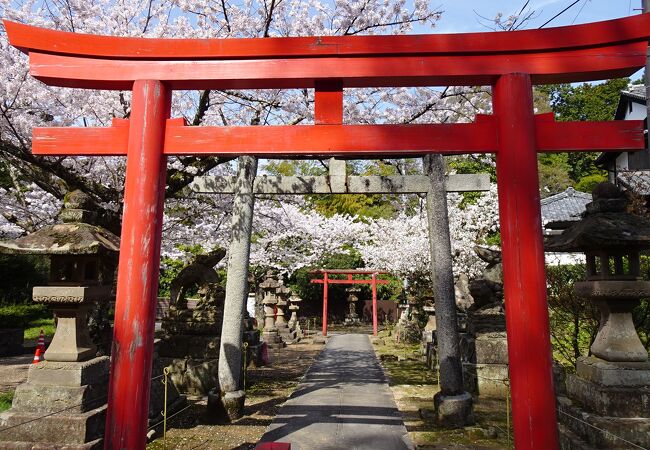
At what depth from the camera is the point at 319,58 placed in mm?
3639

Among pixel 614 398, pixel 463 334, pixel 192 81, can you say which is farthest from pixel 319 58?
pixel 463 334

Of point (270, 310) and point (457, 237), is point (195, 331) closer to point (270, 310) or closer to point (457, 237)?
point (270, 310)

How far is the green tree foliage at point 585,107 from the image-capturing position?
3148 centimetres

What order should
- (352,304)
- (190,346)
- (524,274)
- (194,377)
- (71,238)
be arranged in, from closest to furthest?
(524,274) < (71,238) < (194,377) < (190,346) < (352,304)

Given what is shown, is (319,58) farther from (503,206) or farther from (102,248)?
(102,248)

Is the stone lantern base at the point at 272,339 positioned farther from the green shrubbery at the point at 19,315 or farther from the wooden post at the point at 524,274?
the wooden post at the point at 524,274

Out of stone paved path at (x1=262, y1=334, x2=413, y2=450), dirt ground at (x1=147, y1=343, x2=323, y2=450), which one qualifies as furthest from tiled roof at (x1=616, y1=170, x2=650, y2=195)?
dirt ground at (x1=147, y1=343, x2=323, y2=450)

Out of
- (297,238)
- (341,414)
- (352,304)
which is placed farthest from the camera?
(352,304)

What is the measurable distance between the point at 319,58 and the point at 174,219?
24.8ft

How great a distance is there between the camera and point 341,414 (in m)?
6.73

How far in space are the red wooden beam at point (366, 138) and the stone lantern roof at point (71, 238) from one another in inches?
46.5

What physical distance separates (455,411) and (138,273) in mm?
4953

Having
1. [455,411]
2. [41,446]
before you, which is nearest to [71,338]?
[41,446]

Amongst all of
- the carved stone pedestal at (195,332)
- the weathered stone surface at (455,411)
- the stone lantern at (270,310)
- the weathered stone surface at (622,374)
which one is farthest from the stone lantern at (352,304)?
the weathered stone surface at (622,374)
